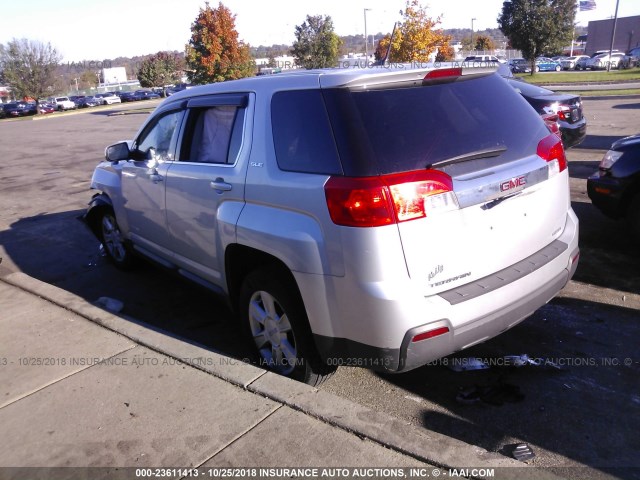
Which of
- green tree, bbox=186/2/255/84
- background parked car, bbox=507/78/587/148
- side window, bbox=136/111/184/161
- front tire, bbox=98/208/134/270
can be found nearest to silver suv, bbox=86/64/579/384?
side window, bbox=136/111/184/161

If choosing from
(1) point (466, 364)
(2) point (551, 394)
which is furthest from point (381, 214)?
(2) point (551, 394)

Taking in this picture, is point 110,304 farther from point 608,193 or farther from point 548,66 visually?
point 548,66

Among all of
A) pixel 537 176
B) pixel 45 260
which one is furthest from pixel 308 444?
pixel 45 260

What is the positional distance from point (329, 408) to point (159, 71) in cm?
6704

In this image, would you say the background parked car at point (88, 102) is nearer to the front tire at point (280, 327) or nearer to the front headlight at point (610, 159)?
the front headlight at point (610, 159)

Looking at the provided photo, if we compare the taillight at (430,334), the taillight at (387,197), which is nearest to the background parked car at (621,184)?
the taillight at (387,197)

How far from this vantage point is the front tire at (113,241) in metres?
6.15

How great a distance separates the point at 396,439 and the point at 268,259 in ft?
4.32

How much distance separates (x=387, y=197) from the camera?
281 centimetres

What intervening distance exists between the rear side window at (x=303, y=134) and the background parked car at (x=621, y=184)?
4.05 m

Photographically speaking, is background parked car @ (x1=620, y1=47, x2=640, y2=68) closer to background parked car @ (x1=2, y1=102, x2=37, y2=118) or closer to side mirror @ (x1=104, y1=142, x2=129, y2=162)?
side mirror @ (x1=104, y1=142, x2=129, y2=162)

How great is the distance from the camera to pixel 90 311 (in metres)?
4.72

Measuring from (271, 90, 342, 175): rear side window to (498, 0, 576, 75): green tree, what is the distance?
44.5 meters

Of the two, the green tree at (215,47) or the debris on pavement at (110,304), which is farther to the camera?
the green tree at (215,47)
